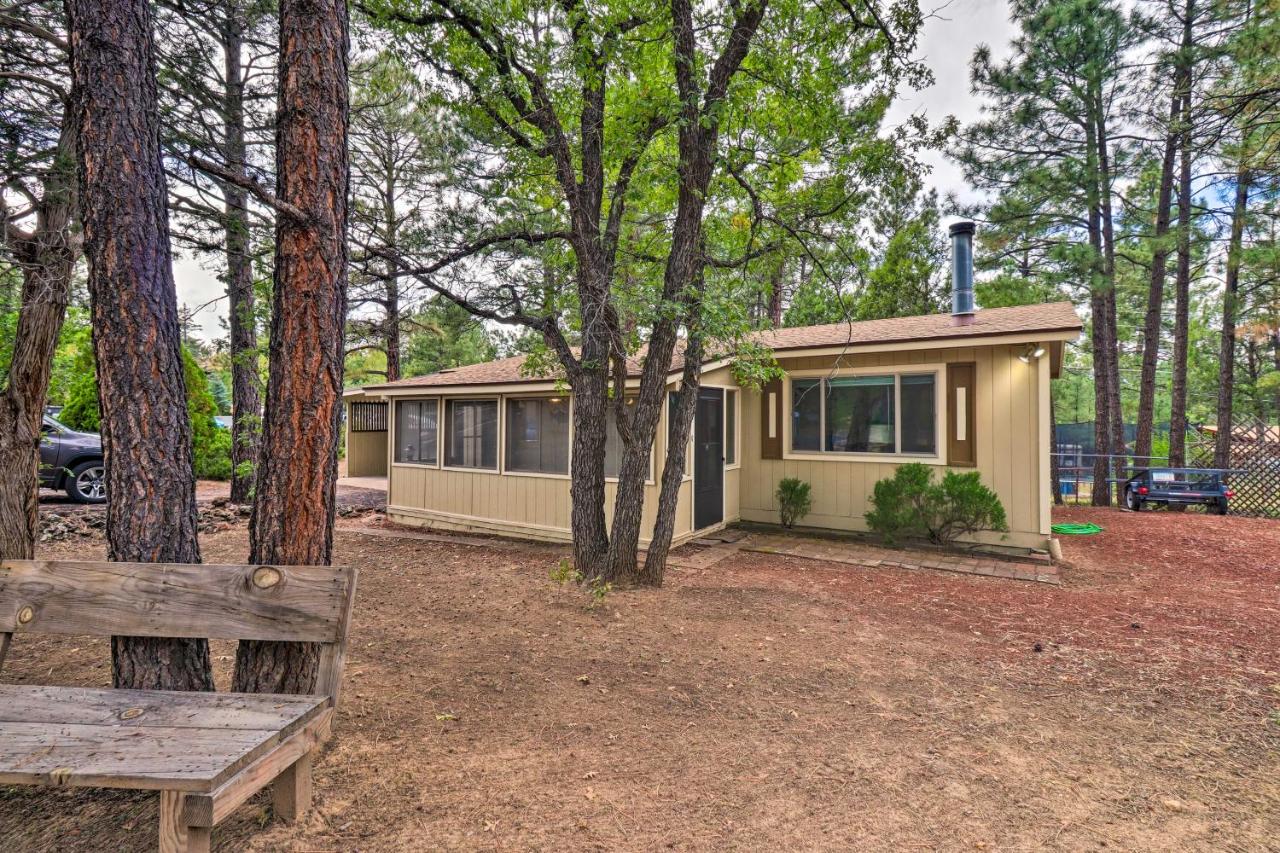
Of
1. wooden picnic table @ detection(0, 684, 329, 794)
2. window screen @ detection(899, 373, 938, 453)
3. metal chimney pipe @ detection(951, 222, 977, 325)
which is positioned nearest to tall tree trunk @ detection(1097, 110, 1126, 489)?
metal chimney pipe @ detection(951, 222, 977, 325)

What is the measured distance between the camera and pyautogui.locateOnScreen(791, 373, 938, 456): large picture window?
7211mm

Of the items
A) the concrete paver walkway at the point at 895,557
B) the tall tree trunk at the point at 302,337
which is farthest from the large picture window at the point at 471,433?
the tall tree trunk at the point at 302,337

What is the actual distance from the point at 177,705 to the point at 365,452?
14403 mm

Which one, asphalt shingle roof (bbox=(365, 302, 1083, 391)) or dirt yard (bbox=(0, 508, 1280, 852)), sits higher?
asphalt shingle roof (bbox=(365, 302, 1083, 391))

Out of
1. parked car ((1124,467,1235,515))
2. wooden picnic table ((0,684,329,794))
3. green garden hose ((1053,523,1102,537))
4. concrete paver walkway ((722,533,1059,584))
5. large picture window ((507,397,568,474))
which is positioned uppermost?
large picture window ((507,397,568,474))

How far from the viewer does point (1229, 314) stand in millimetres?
11953

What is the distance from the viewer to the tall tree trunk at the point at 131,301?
6.94 ft

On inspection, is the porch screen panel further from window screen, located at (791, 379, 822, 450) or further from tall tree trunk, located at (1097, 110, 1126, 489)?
tall tree trunk, located at (1097, 110, 1126, 489)

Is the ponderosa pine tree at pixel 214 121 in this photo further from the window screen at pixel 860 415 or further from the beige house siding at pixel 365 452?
the beige house siding at pixel 365 452

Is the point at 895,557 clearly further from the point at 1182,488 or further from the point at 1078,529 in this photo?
the point at 1182,488

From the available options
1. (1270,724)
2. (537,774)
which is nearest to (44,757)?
(537,774)

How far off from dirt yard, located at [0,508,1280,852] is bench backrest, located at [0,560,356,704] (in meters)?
0.58

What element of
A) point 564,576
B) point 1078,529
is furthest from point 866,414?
point 564,576

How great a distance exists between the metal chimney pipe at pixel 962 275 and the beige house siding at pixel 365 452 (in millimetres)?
13253
